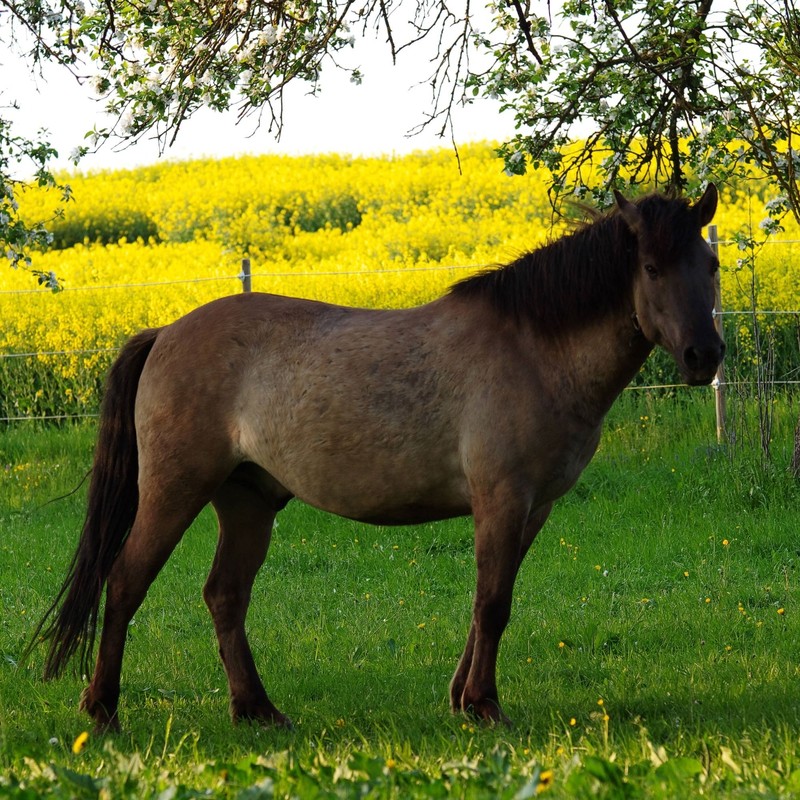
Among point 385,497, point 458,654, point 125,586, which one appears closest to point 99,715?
point 125,586

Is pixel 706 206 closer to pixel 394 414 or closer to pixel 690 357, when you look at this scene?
pixel 690 357

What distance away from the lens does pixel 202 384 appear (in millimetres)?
5176

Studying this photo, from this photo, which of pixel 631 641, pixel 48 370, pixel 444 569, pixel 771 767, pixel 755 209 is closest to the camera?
pixel 771 767

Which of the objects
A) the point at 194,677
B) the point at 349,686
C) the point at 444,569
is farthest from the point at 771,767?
the point at 444,569

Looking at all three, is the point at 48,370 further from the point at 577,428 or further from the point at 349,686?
the point at 577,428

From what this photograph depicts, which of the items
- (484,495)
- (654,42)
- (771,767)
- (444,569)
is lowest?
(444,569)

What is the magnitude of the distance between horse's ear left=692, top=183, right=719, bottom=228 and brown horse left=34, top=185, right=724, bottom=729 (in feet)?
0.04

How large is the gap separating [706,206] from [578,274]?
574mm

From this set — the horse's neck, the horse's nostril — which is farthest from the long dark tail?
the horse's nostril

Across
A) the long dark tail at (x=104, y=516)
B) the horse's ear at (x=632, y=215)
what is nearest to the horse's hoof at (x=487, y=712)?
the long dark tail at (x=104, y=516)

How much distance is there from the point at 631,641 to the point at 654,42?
4.42 metres

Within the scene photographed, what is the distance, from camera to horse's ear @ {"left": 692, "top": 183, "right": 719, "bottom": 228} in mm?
4594

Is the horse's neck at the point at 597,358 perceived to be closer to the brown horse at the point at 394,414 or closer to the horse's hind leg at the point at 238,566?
the brown horse at the point at 394,414

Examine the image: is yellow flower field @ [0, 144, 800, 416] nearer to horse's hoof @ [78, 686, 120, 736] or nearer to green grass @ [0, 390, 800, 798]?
green grass @ [0, 390, 800, 798]
